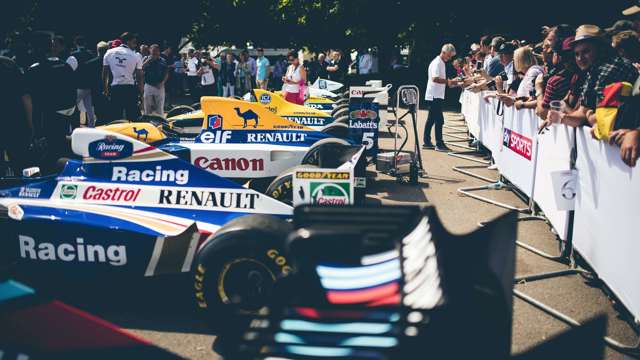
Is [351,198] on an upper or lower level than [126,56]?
lower

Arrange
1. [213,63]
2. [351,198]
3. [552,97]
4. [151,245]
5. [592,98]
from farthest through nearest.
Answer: [213,63]
[552,97]
[592,98]
[351,198]
[151,245]

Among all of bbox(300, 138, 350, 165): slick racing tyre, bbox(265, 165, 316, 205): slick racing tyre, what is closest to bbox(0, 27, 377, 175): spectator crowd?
bbox(265, 165, 316, 205): slick racing tyre

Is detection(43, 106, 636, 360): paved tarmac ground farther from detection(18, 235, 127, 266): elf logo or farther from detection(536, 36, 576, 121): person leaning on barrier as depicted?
detection(536, 36, 576, 121): person leaning on barrier

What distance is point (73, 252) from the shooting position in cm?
424

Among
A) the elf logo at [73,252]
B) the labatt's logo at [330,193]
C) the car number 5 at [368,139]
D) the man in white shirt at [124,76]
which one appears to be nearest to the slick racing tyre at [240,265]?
the elf logo at [73,252]

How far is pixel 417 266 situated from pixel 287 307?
528mm

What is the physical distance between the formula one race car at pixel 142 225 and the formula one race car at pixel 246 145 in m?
1.86

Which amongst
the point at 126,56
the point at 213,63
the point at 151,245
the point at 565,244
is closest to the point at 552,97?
the point at 565,244

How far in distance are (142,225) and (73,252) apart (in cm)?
49

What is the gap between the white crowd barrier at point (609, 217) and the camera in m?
A: 4.00

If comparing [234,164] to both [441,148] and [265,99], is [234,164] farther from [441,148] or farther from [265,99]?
[441,148]

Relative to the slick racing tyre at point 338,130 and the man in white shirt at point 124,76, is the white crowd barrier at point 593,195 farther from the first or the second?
the man in white shirt at point 124,76

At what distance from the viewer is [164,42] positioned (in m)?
31.3

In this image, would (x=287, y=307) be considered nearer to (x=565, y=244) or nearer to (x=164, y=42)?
(x=565, y=244)
